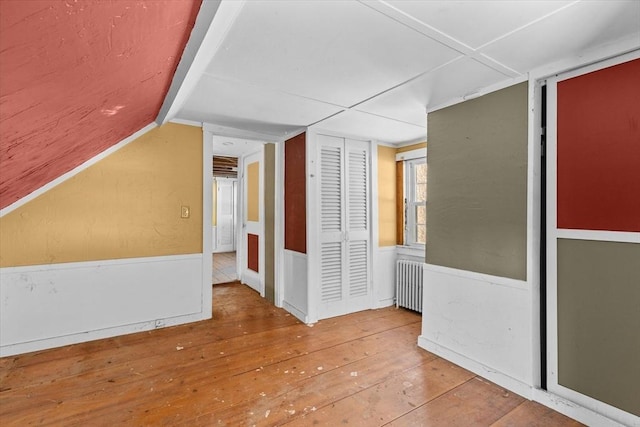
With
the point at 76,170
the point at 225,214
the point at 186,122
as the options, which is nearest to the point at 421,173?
the point at 186,122

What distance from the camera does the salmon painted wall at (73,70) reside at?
2.77 feet

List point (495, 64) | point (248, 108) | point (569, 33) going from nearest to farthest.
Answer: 1. point (569, 33)
2. point (495, 64)
3. point (248, 108)

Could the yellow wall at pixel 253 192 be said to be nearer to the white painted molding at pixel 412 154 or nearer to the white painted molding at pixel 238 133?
the white painted molding at pixel 238 133

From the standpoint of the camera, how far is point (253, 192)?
470cm

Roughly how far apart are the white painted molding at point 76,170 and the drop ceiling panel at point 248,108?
446 mm

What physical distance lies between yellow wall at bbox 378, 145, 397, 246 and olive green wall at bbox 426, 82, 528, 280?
121 centimetres

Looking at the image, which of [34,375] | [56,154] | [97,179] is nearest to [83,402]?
[34,375]

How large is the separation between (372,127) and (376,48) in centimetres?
161

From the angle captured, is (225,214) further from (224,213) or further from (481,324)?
(481,324)

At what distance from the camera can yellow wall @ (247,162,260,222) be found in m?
4.55

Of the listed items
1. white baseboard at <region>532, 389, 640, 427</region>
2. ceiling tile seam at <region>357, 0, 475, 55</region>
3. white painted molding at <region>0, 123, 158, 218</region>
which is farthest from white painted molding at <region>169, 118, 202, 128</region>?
white baseboard at <region>532, 389, 640, 427</region>

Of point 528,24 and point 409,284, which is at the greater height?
point 528,24

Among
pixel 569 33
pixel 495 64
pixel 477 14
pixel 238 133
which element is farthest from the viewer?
pixel 238 133

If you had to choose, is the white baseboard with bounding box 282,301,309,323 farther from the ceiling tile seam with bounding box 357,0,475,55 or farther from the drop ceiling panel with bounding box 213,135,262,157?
the ceiling tile seam with bounding box 357,0,475,55
